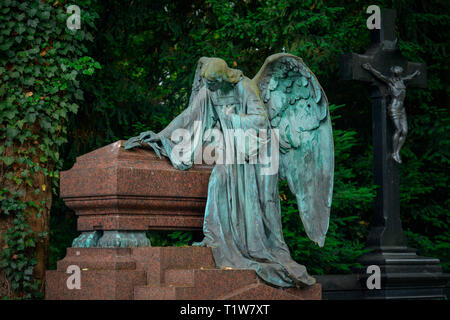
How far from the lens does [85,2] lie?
357 inches

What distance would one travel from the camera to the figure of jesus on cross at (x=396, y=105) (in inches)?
337

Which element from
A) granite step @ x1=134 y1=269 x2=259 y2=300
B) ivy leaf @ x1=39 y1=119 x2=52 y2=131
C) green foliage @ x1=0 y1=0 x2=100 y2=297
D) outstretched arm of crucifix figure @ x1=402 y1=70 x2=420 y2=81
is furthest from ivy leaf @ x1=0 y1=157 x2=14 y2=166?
outstretched arm of crucifix figure @ x1=402 y1=70 x2=420 y2=81

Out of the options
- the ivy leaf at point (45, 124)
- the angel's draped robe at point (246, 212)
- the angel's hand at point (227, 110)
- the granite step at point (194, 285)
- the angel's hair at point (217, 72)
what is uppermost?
the angel's hair at point (217, 72)

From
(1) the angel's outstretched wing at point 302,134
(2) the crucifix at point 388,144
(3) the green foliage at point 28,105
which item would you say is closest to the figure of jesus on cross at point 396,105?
(2) the crucifix at point 388,144

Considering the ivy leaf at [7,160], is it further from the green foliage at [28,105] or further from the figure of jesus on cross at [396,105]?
the figure of jesus on cross at [396,105]

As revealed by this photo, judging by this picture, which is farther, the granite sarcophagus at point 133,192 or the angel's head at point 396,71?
the angel's head at point 396,71

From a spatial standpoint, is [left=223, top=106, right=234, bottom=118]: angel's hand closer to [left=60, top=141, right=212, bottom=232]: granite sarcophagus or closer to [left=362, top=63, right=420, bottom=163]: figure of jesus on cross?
[left=60, top=141, right=212, bottom=232]: granite sarcophagus

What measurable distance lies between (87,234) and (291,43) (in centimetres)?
517

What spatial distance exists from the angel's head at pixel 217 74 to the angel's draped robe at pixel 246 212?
0.09m

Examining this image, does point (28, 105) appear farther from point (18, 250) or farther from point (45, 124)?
point (18, 250)

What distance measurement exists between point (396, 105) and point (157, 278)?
4286 mm

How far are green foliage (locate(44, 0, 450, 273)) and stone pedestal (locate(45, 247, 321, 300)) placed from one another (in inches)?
124
